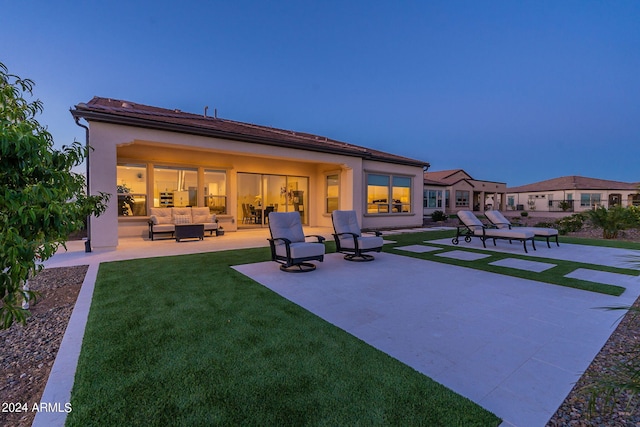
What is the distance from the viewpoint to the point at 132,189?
10.5m

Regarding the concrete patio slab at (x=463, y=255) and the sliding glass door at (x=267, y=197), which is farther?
the sliding glass door at (x=267, y=197)

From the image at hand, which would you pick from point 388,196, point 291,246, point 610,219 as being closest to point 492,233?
point 291,246

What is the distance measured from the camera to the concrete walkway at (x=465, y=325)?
2074mm

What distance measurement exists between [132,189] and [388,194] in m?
11.3

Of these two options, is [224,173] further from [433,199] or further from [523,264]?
[433,199]

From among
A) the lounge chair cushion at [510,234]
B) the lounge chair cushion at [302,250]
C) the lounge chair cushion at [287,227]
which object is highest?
the lounge chair cushion at [287,227]

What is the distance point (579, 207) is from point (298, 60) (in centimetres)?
3798

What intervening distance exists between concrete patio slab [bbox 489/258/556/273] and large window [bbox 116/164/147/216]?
1141cm

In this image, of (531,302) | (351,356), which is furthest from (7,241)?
(531,302)

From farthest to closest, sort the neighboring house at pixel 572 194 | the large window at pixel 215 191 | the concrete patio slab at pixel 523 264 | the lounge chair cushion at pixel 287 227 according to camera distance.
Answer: the neighboring house at pixel 572 194
the large window at pixel 215 191
the lounge chair cushion at pixel 287 227
the concrete patio slab at pixel 523 264

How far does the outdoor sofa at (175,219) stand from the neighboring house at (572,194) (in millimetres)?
38643

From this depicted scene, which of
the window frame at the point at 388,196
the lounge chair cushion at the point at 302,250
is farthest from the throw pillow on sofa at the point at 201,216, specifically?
the window frame at the point at 388,196

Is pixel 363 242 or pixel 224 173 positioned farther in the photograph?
pixel 224 173

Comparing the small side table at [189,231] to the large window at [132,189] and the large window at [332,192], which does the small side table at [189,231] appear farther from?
the large window at [332,192]
